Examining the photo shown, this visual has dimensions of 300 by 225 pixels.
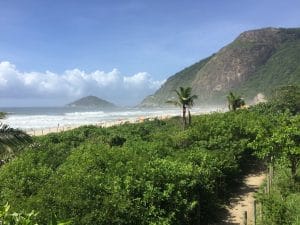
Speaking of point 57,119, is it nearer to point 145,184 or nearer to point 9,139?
point 145,184

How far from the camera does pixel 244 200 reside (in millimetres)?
28812

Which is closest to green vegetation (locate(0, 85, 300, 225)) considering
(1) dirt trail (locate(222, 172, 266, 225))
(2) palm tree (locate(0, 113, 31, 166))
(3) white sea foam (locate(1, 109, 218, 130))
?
(1) dirt trail (locate(222, 172, 266, 225))

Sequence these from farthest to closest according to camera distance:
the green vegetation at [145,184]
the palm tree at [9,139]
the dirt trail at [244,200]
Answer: the dirt trail at [244,200] → the green vegetation at [145,184] → the palm tree at [9,139]

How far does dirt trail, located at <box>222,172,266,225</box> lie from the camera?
83.0ft

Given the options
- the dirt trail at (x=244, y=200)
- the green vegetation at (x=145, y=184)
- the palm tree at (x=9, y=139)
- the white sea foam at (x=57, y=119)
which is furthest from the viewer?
the white sea foam at (x=57, y=119)

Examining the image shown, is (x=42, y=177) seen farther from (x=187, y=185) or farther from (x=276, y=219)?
(x=276, y=219)

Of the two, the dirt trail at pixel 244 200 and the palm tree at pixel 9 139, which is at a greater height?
the palm tree at pixel 9 139

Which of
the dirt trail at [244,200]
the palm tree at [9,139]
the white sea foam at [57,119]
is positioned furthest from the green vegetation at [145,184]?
the white sea foam at [57,119]

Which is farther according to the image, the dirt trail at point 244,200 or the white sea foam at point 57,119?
the white sea foam at point 57,119

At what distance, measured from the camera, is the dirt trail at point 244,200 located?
996 inches

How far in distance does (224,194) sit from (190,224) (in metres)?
7.10

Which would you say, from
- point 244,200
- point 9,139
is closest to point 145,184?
point 9,139

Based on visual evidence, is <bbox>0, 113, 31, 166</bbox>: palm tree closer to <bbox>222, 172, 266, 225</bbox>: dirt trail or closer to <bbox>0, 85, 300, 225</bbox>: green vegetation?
<bbox>0, 85, 300, 225</bbox>: green vegetation

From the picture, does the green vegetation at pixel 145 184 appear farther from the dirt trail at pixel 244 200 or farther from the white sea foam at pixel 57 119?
the white sea foam at pixel 57 119
